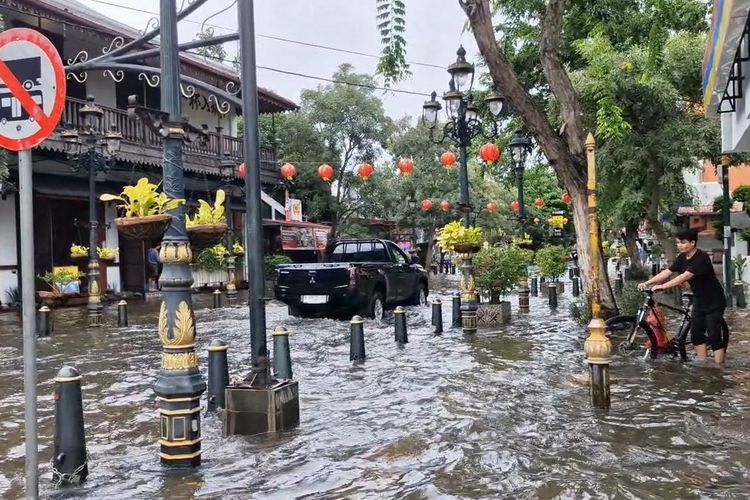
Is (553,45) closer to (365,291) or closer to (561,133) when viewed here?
(561,133)

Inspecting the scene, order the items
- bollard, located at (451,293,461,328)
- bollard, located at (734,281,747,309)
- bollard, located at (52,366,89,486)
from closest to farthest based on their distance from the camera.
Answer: bollard, located at (52,366,89,486)
bollard, located at (451,293,461,328)
bollard, located at (734,281,747,309)

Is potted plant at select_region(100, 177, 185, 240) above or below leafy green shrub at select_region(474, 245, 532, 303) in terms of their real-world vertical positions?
above

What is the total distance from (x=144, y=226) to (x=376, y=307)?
1097cm

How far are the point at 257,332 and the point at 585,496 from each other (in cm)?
319

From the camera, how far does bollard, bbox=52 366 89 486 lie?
16.1ft

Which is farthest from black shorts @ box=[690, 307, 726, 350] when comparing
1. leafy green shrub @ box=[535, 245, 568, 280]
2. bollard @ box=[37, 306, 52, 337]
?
leafy green shrub @ box=[535, 245, 568, 280]

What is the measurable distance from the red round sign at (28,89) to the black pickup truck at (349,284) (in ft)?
34.7

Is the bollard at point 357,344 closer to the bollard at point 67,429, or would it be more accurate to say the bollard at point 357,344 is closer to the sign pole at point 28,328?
the bollard at point 67,429

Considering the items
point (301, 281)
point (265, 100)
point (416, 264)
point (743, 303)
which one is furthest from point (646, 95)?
point (265, 100)

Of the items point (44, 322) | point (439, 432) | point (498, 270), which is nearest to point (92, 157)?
point (44, 322)

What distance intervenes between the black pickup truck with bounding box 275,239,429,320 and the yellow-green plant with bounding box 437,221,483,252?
2.43 m

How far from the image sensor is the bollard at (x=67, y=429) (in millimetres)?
4922

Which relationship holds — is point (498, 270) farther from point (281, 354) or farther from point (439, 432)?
point (439, 432)

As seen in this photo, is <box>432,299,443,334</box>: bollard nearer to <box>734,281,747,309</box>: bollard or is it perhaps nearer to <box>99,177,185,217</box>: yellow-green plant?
<box>734,281,747,309</box>: bollard
